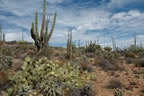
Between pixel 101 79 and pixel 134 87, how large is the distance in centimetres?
153

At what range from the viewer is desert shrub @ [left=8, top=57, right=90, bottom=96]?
121 inches

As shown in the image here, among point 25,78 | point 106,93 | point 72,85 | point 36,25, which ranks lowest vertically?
point 106,93

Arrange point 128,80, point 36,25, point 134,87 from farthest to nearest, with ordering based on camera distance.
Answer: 1. point 36,25
2. point 128,80
3. point 134,87

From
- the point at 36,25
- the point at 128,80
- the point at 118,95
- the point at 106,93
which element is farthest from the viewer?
the point at 36,25

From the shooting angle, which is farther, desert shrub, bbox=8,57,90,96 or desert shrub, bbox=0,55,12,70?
desert shrub, bbox=0,55,12,70

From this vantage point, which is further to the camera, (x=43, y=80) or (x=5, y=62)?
(x=5, y=62)

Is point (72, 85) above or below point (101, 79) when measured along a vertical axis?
above

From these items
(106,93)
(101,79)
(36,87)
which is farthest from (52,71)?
(101,79)

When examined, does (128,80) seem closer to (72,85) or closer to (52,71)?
(72,85)

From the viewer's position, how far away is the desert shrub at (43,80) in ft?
10.1

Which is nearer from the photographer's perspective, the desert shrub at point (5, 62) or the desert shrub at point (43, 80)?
the desert shrub at point (43, 80)

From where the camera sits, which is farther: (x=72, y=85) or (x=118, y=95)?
(x=118, y=95)

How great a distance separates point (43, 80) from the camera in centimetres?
332

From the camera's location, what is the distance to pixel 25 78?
332cm
